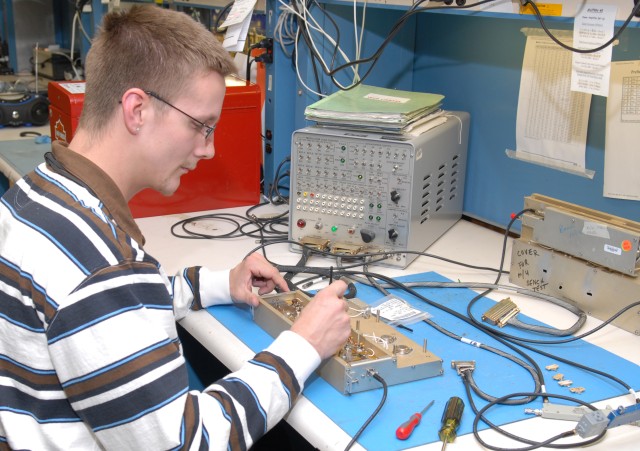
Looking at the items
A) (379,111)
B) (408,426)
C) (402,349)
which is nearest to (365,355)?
(402,349)

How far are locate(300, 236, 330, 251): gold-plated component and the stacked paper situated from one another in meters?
0.28

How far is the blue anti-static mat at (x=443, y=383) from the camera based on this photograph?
1.07m

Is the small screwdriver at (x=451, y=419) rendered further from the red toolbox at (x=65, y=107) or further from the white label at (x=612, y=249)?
the red toolbox at (x=65, y=107)

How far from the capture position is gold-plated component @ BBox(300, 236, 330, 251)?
1738mm

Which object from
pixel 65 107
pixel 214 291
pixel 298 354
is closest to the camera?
pixel 298 354

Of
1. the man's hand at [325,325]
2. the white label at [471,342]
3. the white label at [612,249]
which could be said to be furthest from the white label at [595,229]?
the man's hand at [325,325]

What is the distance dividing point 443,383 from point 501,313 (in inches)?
12.5

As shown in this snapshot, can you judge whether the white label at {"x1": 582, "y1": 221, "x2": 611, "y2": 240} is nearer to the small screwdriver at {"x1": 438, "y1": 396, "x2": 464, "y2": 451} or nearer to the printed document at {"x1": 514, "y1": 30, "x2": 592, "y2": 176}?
the printed document at {"x1": 514, "y1": 30, "x2": 592, "y2": 176}

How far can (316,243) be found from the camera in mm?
1747

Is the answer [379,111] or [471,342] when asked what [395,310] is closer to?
[471,342]

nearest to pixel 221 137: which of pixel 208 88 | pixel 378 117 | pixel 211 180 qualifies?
pixel 211 180

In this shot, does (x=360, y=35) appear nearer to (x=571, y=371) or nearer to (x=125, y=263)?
(x=571, y=371)

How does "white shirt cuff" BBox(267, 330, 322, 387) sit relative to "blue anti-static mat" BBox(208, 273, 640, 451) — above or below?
above

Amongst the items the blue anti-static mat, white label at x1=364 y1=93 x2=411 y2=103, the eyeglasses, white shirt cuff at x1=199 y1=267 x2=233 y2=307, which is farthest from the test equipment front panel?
the eyeglasses
